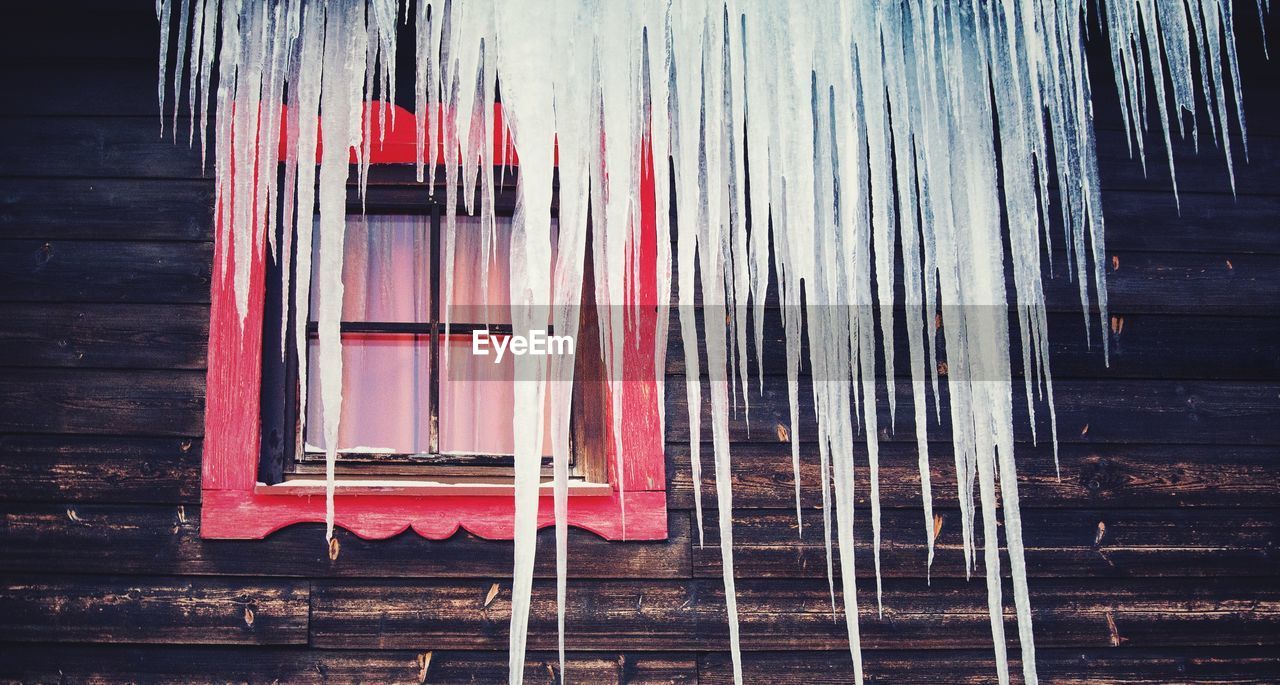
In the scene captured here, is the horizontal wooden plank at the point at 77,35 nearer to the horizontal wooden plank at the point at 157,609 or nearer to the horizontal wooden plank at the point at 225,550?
the horizontal wooden plank at the point at 225,550

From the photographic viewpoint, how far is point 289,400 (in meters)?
2.25

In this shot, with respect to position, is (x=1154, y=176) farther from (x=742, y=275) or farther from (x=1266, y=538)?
(x=742, y=275)

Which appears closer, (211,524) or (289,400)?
(211,524)

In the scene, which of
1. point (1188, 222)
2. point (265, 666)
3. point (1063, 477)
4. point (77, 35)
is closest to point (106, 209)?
point (77, 35)

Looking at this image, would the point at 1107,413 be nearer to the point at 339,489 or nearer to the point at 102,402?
the point at 339,489

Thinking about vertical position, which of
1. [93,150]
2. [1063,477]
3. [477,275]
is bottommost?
[1063,477]

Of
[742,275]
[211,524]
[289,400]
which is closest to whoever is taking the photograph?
[742,275]

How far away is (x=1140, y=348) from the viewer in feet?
7.57

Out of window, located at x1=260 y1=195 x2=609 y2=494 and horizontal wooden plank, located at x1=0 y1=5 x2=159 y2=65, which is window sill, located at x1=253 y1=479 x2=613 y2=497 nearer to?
window, located at x1=260 y1=195 x2=609 y2=494

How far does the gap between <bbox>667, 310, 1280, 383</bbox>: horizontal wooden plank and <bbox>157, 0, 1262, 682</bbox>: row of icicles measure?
1.00 feet

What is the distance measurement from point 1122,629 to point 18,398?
2646 mm

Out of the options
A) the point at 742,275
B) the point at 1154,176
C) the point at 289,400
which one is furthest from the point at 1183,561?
the point at 289,400

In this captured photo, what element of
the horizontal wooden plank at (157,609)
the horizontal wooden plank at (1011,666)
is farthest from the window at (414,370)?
the horizontal wooden plank at (1011,666)

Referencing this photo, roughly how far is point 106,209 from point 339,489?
907 millimetres
